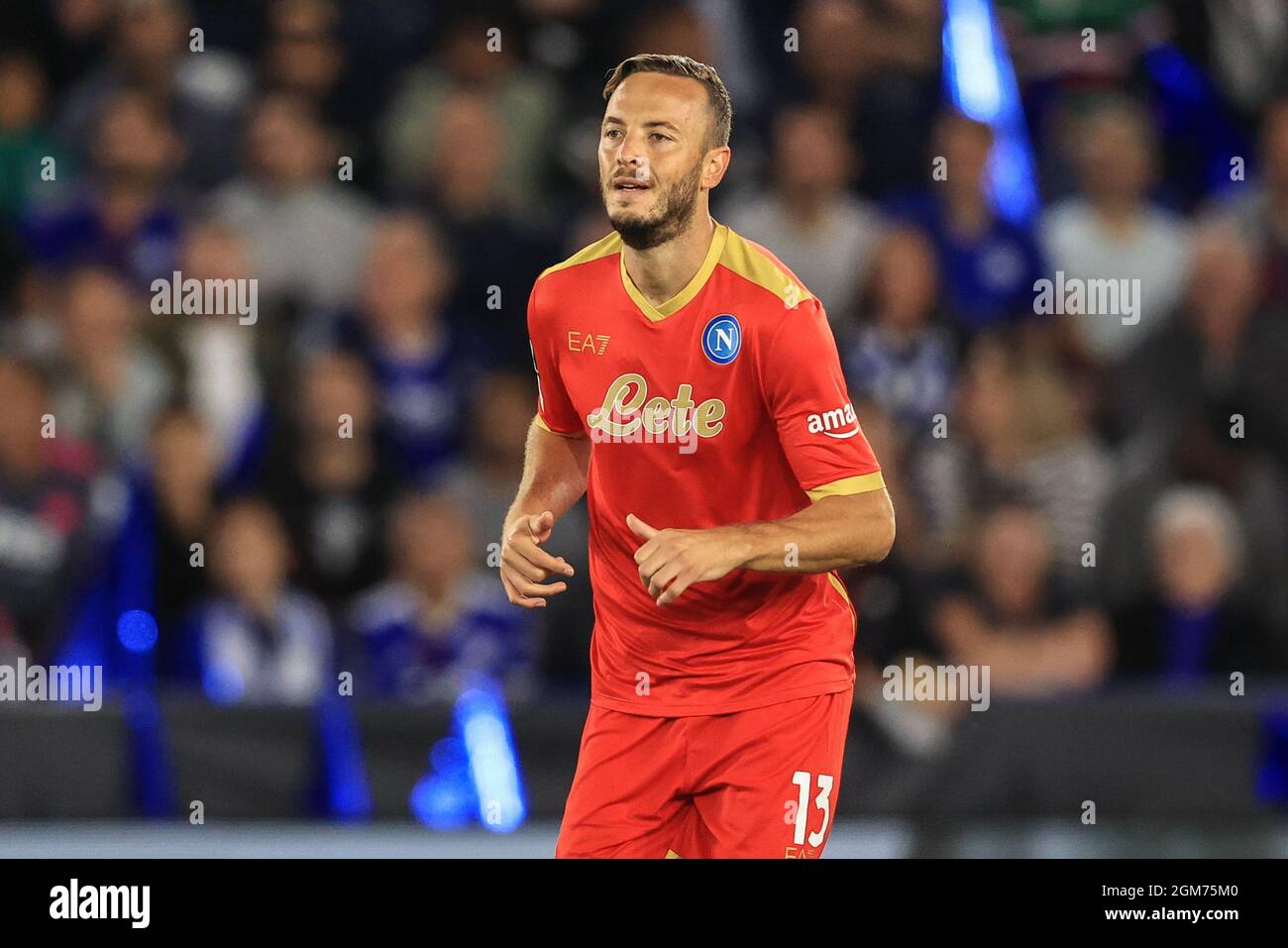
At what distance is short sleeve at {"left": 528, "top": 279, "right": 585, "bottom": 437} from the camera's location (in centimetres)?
448

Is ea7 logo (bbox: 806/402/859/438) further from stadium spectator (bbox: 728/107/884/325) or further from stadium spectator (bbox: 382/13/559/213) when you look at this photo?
stadium spectator (bbox: 382/13/559/213)

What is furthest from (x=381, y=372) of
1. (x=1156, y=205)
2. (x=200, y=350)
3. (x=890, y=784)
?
(x=1156, y=205)

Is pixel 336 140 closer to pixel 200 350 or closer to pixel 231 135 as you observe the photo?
pixel 231 135

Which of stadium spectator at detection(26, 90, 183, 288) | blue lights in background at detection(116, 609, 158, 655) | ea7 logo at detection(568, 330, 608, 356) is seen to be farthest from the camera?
stadium spectator at detection(26, 90, 183, 288)

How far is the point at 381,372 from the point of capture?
26.0ft

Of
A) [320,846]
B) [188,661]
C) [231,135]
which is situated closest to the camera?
[320,846]

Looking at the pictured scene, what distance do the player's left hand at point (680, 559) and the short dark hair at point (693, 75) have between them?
965mm

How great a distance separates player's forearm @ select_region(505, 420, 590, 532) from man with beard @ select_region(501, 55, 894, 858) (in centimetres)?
10

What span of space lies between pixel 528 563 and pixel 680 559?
0.44m

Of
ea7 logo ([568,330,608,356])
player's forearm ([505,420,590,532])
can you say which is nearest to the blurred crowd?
player's forearm ([505,420,590,532])

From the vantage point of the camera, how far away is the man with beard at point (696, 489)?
4.19 m

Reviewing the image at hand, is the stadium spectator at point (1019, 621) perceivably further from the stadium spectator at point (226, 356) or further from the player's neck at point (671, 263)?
the player's neck at point (671, 263)

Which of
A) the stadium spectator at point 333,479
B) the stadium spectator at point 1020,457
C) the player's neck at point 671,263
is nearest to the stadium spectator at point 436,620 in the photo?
the stadium spectator at point 333,479
